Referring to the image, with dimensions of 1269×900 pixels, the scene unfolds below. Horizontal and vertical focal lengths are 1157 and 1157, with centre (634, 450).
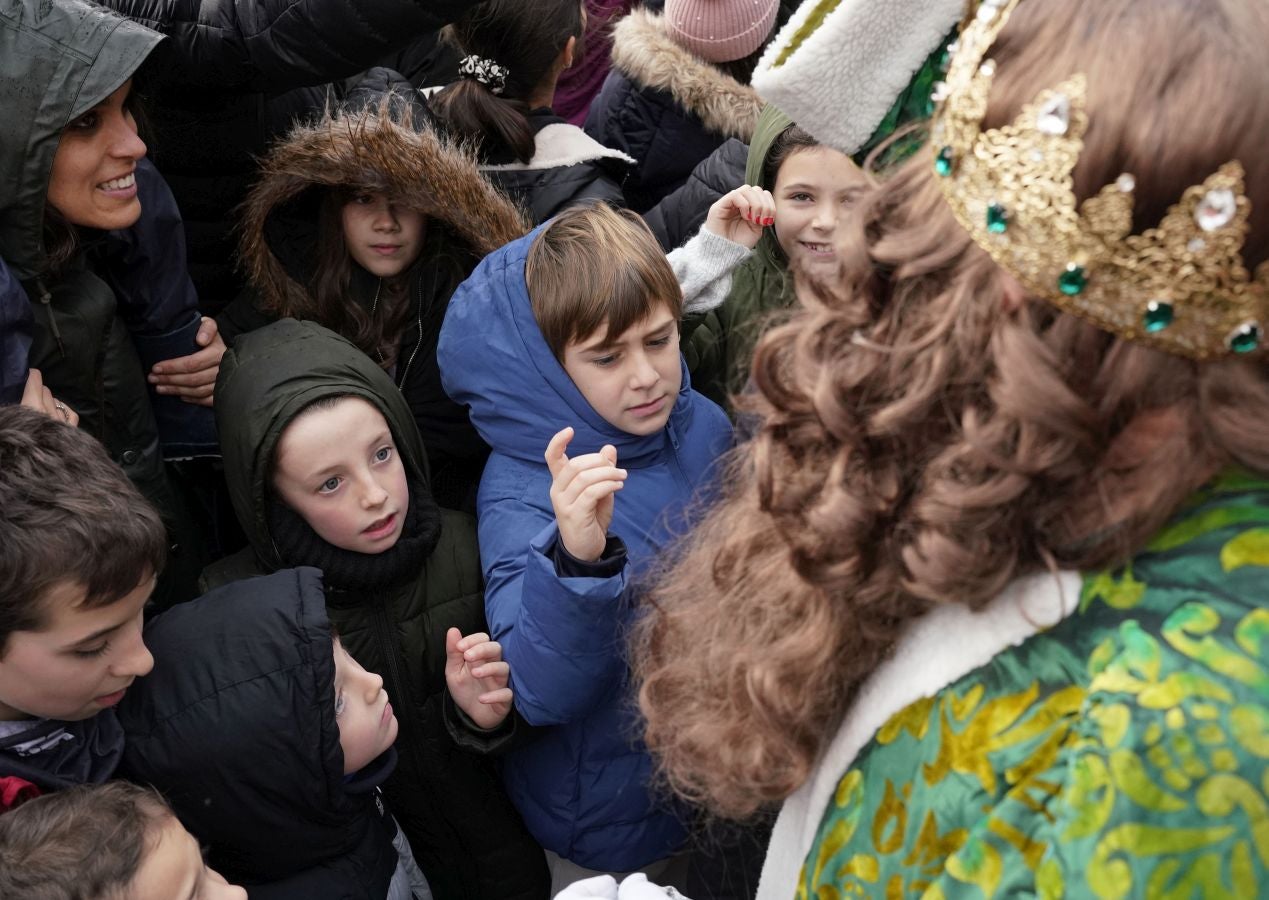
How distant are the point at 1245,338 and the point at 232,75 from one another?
264 cm

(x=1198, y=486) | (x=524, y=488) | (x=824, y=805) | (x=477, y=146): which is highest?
(x=1198, y=486)

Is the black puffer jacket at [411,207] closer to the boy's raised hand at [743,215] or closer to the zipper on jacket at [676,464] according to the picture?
the boy's raised hand at [743,215]

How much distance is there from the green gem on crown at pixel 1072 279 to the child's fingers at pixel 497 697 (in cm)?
159

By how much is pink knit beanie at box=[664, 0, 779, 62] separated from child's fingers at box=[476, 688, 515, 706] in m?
2.64

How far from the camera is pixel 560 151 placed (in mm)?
3477

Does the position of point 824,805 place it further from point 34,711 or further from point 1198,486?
point 34,711

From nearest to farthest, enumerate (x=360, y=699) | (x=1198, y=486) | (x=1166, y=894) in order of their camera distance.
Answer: (x=1166, y=894) → (x=1198, y=486) → (x=360, y=699)

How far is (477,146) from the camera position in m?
3.33

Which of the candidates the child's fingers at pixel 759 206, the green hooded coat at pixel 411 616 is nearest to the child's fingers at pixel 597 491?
the green hooded coat at pixel 411 616

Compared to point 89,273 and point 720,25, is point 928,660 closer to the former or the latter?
point 89,273

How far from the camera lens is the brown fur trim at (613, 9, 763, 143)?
3949mm

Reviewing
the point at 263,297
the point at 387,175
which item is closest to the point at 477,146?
the point at 387,175

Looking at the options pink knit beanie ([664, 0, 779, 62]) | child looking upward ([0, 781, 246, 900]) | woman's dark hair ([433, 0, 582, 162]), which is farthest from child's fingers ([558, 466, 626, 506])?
pink knit beanie ([664, 0, 779, 62])

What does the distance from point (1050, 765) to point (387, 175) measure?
253 cm
